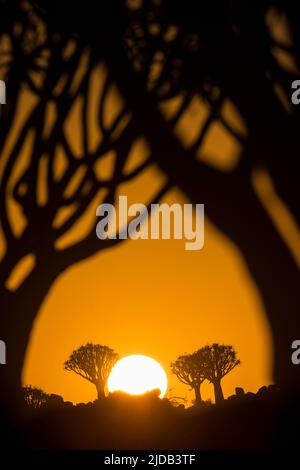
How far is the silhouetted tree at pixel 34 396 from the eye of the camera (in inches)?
289

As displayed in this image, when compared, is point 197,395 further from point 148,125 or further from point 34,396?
point 148,125

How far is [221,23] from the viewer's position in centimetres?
786

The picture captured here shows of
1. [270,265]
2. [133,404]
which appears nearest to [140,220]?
[270,265]

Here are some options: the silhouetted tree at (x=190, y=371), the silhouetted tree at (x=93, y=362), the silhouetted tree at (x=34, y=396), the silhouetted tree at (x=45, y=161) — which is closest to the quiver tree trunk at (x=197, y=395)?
the silhouetted tree at (x=190, y=371)

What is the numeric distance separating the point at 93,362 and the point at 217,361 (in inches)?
43.3

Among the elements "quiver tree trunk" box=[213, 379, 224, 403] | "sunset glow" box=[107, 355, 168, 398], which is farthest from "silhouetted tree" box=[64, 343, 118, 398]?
"quiver tree trunk" box=[213, 379, 224, 403]

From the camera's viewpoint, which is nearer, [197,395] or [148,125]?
[197,395]

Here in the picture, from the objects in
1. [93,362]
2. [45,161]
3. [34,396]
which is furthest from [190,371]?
[45,161]

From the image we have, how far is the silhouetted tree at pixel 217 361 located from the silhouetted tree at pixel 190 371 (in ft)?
0.13

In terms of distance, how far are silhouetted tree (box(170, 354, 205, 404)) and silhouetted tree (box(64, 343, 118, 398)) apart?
0.58 m

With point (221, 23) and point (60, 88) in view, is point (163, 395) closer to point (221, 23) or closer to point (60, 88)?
point (60, 88)

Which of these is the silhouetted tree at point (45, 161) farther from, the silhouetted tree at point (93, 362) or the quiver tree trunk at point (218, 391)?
the quiver tree trunk at point (218, 391)

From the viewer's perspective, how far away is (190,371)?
24.8 ft

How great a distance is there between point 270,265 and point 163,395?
4.73 feet
